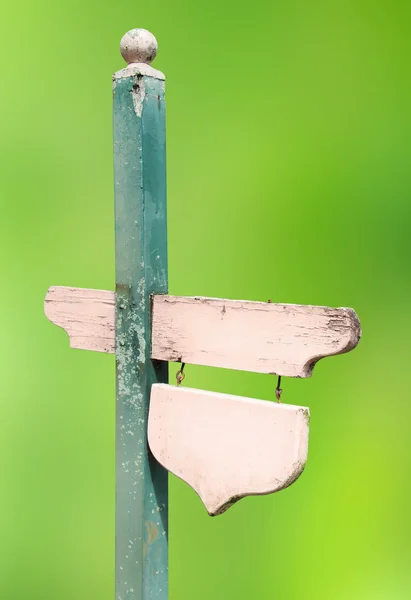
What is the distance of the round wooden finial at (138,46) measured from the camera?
1.51 m

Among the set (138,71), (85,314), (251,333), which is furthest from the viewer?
(85,314)

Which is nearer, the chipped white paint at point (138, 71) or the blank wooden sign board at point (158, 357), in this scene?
the blank wooden sign board at point (158, 357)

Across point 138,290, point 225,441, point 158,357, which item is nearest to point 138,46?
point 138,290

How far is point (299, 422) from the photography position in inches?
52.3

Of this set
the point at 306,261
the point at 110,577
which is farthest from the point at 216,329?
the point at 110,577

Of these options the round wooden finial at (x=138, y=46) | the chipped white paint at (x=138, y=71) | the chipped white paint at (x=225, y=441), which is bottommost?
the chipped white paint at (x=225, y=441)

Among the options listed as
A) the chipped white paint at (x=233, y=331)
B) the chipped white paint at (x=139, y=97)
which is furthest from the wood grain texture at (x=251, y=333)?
the chipped white paint at (x=139, y=97)

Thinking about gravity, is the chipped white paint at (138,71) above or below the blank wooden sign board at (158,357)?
above

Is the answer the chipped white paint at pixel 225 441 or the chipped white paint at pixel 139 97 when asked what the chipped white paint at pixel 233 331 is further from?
the chipped white paint at pixel 139 97

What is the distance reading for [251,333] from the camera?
1.39m

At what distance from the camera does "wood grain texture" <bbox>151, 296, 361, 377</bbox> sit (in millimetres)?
1307

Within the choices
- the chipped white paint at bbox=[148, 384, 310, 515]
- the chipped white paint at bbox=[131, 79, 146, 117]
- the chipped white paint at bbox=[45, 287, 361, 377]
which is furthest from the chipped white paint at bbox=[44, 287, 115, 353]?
the chipped white paint at bbox=[131, 79, 146, 117]

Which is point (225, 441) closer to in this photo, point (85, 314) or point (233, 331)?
point (233, 331)

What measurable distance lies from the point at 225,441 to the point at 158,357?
7.0 inches
